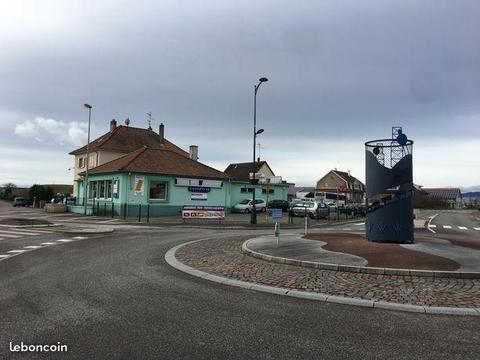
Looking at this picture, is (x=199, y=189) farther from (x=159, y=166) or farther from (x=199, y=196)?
(x=159, y=166)

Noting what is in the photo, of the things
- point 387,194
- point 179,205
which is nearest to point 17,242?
point 387,194

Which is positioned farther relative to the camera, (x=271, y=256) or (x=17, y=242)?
(x=17, y=242)

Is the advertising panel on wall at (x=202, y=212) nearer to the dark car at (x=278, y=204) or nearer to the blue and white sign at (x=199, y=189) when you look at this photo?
the blue and white sign at (x=199, y=189)

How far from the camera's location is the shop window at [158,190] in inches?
1465

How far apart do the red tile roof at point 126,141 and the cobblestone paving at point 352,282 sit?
42.8 metres

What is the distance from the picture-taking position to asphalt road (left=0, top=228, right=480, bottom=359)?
489cm

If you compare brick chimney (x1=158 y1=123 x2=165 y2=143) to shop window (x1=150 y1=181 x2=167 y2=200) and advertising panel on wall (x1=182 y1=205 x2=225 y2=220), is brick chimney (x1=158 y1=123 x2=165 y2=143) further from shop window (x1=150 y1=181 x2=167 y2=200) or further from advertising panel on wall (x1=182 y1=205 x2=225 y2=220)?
advertising panel on wall (x1=182 y1=205 x2=225 y2=220)

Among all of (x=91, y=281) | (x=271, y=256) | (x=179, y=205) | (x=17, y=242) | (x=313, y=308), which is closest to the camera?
(x=313, y=308)

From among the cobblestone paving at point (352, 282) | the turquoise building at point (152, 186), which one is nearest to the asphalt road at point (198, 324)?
the cobblestone paving at point (352, 282)

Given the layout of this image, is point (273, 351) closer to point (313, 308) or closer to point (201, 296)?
point (313, 308)

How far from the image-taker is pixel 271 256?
11.3 metres

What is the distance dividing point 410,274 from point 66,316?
258 inches

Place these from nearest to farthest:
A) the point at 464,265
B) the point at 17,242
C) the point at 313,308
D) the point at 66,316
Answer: the point at 66,316 → the point at 313,308 → the point at 464,265 → the point at 17,242

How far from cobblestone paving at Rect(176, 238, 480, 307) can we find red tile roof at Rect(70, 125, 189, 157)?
140 feet
